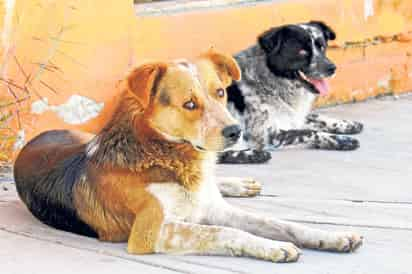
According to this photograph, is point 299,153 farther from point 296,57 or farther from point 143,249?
point 143,249

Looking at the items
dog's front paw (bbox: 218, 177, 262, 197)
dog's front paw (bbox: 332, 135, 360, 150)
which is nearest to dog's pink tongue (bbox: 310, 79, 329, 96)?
dog's front paw (bbox: 332, 135, 360, 150)

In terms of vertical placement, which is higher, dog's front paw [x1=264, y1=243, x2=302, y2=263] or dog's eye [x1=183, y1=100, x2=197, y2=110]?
dog's eye [x1=183, y1=100, x2=197, y2=110]

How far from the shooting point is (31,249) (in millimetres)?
5320

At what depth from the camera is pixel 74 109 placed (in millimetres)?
7137

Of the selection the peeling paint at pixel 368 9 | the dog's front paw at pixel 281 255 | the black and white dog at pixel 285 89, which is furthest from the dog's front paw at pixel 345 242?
the peeling paint at pixel 368 9

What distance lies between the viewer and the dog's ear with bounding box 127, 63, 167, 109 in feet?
17.0

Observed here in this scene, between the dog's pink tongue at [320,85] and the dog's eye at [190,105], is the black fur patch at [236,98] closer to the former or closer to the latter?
the dog's pink tongue at [320,85]

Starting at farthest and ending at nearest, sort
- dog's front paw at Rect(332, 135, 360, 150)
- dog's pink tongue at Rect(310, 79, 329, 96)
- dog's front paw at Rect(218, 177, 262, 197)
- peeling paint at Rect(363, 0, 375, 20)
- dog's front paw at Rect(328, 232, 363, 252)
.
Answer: peeling paint at Rect(363, 0, 375, 20) → dog's pink tongue at Rect(310, 79, 329, 96) → dog's front paw at Rect(332, 135, 360, 150) → dog's front paw at Rect(218, 177, 262, 197) → dog's front paw at Rect(328, 232, 363, 252)

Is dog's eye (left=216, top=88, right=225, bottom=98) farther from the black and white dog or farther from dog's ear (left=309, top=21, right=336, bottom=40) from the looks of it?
dog's ear (left=309, top=21, right=336, bottom=40)

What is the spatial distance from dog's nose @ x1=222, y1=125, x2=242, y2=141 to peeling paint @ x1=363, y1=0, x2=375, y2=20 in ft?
14.5

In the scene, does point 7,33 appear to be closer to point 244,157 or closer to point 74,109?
point 74,109

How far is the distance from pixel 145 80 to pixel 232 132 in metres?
0.48

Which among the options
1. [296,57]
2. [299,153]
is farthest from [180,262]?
[296,57]

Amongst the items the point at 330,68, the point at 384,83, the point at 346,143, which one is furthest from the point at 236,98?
the point at 384,83
